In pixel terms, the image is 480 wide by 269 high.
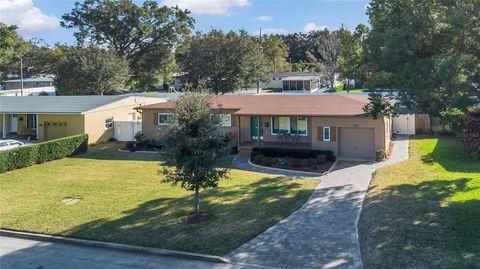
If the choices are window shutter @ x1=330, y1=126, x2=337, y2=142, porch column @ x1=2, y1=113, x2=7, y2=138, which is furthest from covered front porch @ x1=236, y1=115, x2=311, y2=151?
porch column @ x1=2, y1=113, x2=7, y2=138

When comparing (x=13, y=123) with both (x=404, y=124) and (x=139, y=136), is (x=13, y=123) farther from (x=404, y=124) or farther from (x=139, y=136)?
(x=404, y=124)

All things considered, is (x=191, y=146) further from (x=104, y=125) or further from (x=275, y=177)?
(x=104, y=125)

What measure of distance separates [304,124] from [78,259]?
683 inches

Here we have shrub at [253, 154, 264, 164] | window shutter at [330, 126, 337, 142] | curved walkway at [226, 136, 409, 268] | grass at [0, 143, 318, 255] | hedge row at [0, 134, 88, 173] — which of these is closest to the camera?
curved walkway at [226, 136, 409, 268]

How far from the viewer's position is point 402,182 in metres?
18.2

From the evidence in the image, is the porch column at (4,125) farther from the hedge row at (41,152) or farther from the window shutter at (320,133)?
the window shutter at (320,133)

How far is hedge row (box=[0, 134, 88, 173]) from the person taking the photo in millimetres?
22703

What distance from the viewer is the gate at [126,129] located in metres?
32.6

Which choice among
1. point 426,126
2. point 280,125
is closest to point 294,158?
point 280,125

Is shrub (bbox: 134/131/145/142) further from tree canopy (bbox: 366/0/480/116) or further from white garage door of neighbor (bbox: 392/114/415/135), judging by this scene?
tree canopy (bbox: 366/0/480/116)

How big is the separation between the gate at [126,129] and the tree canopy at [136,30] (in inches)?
839

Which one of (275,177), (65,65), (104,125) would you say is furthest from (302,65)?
(275,177)

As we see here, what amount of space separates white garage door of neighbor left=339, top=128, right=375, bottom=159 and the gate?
1615 centimetres

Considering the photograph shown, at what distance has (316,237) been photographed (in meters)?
12.6
